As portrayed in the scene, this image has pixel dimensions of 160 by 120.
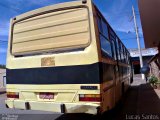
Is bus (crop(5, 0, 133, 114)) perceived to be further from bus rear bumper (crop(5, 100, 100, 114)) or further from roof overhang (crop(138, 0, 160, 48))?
roof overhang (crop(138, 0, 160, 48))

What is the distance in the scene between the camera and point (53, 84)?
668cm

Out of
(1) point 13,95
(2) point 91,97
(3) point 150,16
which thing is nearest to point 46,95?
(1) point 13,95

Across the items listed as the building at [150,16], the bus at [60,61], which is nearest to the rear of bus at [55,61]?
the bus at [60,61]

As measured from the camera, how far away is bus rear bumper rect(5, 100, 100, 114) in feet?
20.1

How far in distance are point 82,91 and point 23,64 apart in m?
2.06

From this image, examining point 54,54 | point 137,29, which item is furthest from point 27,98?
point 137,29

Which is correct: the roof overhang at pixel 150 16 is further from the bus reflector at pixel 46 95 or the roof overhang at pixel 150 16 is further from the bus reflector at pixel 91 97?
the bus reflector at pixel 46 95

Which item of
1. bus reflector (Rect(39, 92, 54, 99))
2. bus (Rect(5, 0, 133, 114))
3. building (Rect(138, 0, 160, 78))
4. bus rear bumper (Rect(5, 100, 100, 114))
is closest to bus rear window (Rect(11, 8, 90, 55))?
bus (Rect(5, 0, 133, 114))

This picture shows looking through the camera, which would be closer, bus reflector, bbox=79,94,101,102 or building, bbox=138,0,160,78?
bus reflector, bbox=79,94,101,102

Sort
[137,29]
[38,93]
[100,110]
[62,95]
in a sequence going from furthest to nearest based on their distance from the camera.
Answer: [137,29] → [38,93] → [62,95] → [100,110]

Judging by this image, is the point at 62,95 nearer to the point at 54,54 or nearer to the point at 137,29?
the point at 54,54

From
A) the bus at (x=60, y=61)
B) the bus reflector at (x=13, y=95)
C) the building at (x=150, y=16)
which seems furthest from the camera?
the building at (x=150, y=16)

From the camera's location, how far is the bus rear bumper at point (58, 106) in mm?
6133

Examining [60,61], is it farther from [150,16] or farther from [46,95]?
[150,16]
